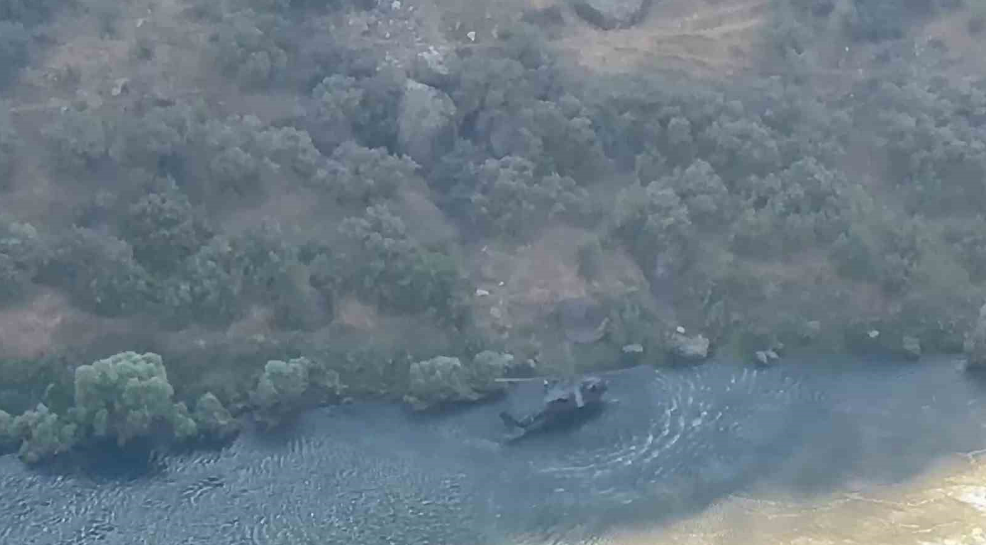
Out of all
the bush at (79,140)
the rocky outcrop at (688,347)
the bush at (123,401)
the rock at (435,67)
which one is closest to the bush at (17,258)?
the bush at (79,140)

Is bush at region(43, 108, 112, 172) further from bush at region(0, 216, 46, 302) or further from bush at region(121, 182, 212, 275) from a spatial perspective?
bush at region(0, 216, 46, 302)

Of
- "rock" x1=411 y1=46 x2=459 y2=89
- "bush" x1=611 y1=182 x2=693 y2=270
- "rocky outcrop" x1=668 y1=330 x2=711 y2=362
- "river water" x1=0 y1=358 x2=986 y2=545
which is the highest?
"rock" x1=411 y1=46 x2=459 y2=89

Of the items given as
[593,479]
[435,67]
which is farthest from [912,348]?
[435,67]

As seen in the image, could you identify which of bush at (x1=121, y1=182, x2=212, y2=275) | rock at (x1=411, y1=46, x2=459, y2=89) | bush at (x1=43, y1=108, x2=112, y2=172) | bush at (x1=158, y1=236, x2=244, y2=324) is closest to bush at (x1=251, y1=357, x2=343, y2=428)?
bush at (x1=158, y1=236, x2=244, y2=324)

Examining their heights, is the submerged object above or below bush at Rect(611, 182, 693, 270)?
below

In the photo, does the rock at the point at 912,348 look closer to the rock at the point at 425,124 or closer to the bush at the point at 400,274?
the bush at the point at 400,274

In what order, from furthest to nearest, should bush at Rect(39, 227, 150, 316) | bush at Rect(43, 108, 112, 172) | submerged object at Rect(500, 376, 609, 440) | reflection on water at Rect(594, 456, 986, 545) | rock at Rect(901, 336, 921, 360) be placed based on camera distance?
bush at Rect(43, 108, 112, 172) → rock at Rect(901, 336, 921, 360) → bush at Rect(39, 227, 150, 316) → submerged object at Rect(500, 376, 609, 440) → reflection on water at Rect(594, 456, 986, 545)

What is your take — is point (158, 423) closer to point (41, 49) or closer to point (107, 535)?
point (107, 535)

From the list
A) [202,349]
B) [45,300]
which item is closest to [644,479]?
[202,349]
